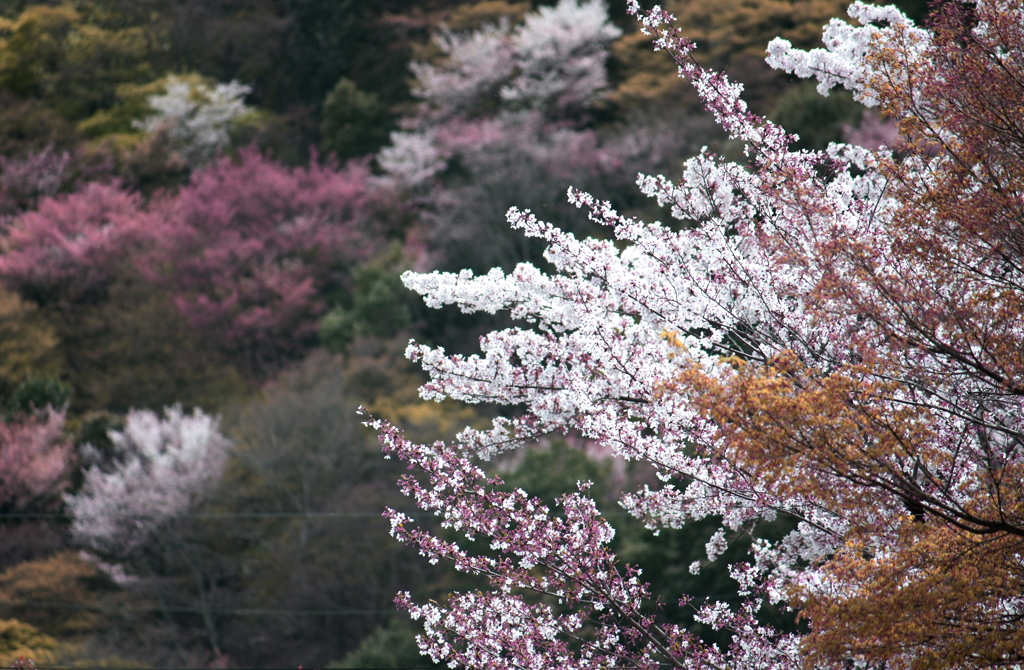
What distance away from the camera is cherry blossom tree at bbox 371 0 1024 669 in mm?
3271

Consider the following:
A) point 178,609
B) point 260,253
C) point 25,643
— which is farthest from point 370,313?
point 25,643

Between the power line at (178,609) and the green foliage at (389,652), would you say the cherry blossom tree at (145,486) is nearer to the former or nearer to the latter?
the power line at (178,609)

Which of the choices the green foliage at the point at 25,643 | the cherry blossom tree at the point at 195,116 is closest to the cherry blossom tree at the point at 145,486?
the green foliage at the point at 25,643

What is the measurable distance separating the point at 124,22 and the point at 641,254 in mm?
30578

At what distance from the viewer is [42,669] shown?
13250mm

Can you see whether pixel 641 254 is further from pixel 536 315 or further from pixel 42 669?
pixel 42 669

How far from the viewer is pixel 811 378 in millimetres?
3719

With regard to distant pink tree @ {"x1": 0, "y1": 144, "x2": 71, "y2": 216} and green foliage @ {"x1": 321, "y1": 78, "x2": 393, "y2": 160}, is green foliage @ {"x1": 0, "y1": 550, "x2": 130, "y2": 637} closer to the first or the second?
distant pink tree @ {"x1": 0, "y1": 144, "x2": 71, "y2": 216}

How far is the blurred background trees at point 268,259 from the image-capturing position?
1608 cm

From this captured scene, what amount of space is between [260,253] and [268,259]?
0.24 meters

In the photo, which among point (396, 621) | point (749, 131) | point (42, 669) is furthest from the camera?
point (396, 621)

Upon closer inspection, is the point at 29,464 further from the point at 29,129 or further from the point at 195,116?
the point at 195,116

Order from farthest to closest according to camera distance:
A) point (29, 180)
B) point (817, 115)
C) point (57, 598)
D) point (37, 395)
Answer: point (29, 180)
point (37, 395)
point (817, 115)
point (57, 598)

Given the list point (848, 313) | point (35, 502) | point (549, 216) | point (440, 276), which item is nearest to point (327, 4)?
point (549, 216)
